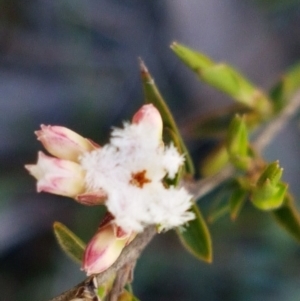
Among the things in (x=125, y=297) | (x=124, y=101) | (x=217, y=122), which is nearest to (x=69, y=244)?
(x=125, y=297)

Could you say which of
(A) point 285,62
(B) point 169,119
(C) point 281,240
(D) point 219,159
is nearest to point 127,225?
(B) point 169,119

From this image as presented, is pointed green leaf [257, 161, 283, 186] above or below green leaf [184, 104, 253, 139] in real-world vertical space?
above

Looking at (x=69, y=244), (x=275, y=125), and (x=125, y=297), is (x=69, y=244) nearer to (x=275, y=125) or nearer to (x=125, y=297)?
(x=125, y=297)

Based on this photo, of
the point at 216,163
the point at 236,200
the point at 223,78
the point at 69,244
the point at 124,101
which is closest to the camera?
the point at 69,244

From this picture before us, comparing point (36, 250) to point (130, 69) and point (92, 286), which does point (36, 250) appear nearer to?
point (130, 69)

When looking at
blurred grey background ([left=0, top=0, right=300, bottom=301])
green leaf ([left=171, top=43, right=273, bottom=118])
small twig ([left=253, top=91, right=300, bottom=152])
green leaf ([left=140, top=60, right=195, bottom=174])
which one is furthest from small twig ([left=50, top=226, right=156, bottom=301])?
blurred grey background ([left=0, top=0, right=300, bottom=301])

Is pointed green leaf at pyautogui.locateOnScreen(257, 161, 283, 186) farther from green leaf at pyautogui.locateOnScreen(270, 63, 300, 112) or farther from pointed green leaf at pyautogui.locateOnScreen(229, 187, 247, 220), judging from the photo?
green leaf at pyautogui.locateOnScreen(270, 63, 300, 112)

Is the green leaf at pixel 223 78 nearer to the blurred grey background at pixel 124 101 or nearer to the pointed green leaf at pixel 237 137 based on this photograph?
the pointed green leaf at pixel 237 137

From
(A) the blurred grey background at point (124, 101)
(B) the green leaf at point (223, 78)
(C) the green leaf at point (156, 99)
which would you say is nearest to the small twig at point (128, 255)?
(C) the green leaf at point (156, 99)
